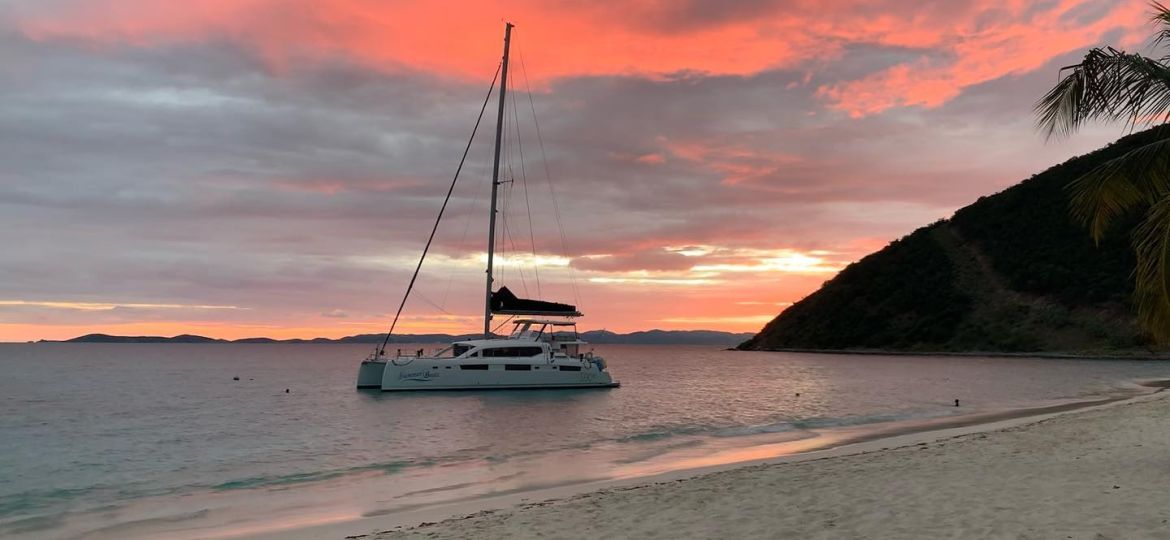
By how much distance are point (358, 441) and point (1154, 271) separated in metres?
24.7

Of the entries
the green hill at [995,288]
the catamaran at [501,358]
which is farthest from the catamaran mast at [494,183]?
the green hill at [995,288]

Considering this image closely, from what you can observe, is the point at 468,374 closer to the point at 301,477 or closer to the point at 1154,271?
the point at 301,477

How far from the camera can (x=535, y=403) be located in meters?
40.3

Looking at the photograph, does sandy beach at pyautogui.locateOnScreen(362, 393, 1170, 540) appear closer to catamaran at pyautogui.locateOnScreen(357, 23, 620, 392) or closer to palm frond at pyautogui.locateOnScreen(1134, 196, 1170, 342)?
palm frond at pyautogui.locateOnScreen(1134, 196, 1170, 342)

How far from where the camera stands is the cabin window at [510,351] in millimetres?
43875

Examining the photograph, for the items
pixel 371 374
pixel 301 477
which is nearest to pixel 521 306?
pixel 371 374

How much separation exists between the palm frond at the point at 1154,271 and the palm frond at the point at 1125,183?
44cm

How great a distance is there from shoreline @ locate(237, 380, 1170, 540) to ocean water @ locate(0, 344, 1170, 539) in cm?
65

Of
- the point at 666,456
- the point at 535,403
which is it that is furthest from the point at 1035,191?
the point at 666,456

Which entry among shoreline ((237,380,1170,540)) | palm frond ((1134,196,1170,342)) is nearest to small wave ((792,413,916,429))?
shoreline ((237,380,1170,540))

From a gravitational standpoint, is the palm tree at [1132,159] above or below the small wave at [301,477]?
above

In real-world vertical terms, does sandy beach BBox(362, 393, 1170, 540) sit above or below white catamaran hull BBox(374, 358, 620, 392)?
below

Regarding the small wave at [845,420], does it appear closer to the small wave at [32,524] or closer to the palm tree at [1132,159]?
the palm tree at [1132,159]

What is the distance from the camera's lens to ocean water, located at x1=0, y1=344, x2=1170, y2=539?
16.4 m
